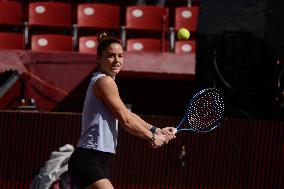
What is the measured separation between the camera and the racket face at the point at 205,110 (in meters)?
5.73

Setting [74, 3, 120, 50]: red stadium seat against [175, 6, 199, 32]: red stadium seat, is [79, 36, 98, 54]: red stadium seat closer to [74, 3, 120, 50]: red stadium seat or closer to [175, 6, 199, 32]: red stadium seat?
[74, 3, 120, 50]: red stadium seat

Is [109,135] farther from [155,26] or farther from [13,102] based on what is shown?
[155,26]

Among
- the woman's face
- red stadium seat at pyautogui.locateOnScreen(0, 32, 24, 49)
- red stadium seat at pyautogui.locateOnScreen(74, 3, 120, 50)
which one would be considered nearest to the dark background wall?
red stadium seat at pyautogui.locateOnScreen(74, 3, 120, 50)

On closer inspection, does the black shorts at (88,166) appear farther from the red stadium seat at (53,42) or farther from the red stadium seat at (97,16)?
the red stadium seat at (97,16)

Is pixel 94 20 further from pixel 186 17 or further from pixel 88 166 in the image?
pixel 88 166

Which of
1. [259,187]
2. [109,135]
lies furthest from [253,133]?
[109,135]

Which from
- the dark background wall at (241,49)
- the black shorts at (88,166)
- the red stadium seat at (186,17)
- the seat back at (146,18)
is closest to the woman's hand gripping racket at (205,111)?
the black shorts at (88,166)

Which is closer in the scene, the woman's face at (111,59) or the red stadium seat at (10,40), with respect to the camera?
the woman's face at (111,59)

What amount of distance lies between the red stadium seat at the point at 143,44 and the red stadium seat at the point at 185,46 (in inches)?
8.7

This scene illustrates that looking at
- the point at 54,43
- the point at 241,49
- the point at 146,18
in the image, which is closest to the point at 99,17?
the point at 146,18

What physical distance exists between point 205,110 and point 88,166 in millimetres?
1108

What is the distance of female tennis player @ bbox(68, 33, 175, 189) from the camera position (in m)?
5.07

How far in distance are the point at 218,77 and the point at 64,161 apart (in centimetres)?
226

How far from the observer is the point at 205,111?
5777 mm
